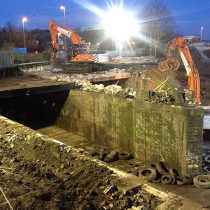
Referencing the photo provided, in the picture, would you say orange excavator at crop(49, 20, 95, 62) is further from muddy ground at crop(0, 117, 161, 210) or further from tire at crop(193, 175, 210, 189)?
muddy ground at crop(0, 117, 161, 210)

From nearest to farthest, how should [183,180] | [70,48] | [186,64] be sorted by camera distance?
[183,180] < [186,64] < [70,48]

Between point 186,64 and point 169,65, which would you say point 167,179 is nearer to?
point 186,64

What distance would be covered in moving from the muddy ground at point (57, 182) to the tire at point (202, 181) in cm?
425

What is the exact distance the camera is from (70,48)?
96.5ft

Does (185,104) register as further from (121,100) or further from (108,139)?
(108,139)

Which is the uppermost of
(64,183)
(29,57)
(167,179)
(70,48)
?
(70,48)

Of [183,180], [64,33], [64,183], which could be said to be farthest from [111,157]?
[64,33]

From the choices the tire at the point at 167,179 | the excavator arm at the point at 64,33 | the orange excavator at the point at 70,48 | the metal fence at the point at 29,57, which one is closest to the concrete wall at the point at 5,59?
the orange excavator at the point at 70,48

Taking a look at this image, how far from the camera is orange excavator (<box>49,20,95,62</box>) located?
28.2 metres

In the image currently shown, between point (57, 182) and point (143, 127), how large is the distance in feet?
21.5

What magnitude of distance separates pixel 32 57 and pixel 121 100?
69.6 ft

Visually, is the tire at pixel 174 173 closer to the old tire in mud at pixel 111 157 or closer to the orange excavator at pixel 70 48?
the old tire in mud at pixel 111 157

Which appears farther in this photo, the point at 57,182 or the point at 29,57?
the point at 29,57

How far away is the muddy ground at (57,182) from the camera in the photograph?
5539 mm
